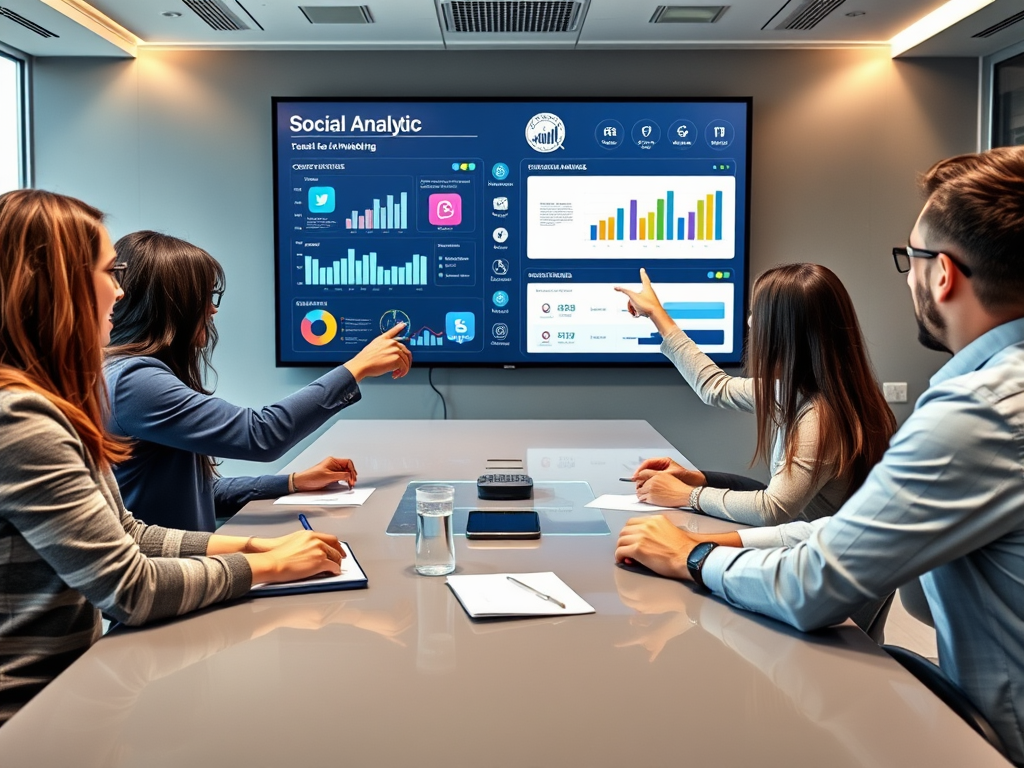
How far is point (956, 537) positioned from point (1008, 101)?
3838mm

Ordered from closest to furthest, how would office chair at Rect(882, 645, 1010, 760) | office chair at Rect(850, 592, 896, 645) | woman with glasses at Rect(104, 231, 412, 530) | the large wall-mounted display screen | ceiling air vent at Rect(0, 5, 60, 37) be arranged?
office chair at Rect(882, 645, 1010, 760)
office chair at Rect(850, 592, 896, 645)
woman with glasses at Rect(104, 231, 412, 530)
ceiling air vent at Rect(0, 5, 60, 37)
the large wall-mounted display screen

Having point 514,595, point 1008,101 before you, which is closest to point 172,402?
point 514,595

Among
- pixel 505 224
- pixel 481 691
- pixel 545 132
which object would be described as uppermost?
pixel 545 132

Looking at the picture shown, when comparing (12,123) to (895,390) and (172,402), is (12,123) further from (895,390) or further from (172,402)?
(895,390)

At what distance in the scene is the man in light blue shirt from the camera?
3.64 feet

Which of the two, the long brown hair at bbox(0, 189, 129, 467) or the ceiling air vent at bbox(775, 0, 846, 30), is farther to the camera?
the ceiling air vent at bbox(775, 0, 846, 30)

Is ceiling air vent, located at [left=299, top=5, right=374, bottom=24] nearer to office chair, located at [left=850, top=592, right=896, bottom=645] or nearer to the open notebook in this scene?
the open notebook

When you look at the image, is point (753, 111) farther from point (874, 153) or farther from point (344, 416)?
point (344, 416)

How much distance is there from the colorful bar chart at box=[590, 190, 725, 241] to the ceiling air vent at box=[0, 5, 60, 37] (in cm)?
253

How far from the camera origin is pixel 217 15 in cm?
384

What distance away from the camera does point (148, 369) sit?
6.25ft

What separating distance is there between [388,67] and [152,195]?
129cm

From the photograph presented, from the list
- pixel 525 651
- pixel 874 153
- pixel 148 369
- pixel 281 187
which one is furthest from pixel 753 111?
pixel 525 651

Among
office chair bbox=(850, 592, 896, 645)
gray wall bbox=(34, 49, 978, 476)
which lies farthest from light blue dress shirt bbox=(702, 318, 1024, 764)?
gray wall bbox=(34, 49, 978, 476)
